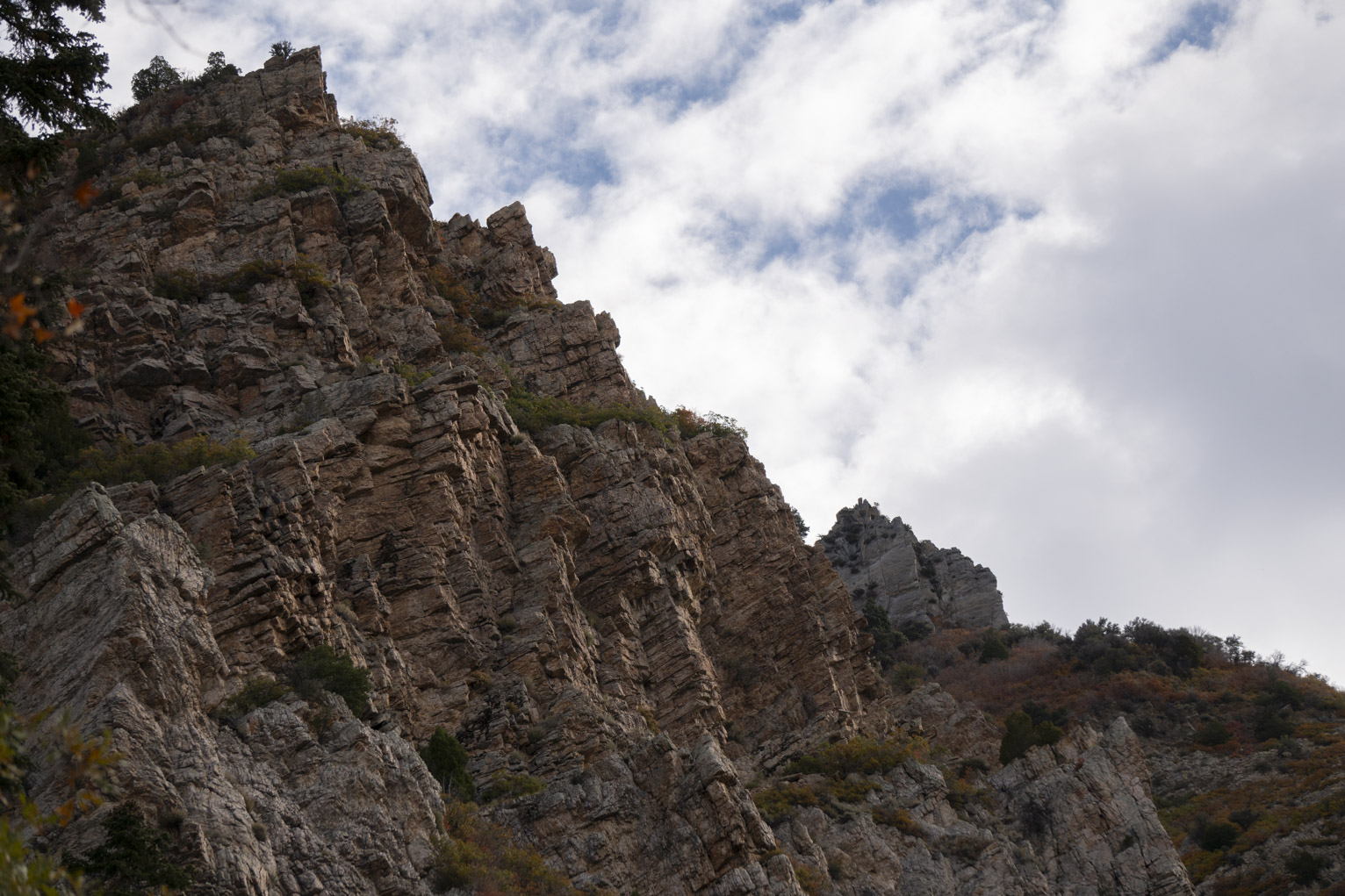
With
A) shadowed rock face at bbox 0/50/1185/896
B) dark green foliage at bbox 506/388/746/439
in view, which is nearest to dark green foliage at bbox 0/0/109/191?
shadowed rock face at bbox 0/50/1185/896

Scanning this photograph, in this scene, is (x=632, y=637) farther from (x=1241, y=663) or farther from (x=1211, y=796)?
(x=1241, y=663)

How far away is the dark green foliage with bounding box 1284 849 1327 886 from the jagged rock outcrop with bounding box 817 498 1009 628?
41905 mm

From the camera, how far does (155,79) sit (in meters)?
65.6

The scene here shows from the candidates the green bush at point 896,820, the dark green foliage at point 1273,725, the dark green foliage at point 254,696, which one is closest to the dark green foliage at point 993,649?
the dark green foliage at point 1273,725

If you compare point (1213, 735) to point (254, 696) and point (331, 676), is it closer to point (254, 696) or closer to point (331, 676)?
point (331, 676)

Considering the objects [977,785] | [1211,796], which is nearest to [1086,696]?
[1211,796]

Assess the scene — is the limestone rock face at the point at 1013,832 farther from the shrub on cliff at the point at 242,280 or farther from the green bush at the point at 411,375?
the shrub on cliff at the point at 242,280

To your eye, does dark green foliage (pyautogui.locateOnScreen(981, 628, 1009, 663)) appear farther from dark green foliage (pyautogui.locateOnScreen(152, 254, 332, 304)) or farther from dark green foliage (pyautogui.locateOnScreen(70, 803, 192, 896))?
dark green foliage (pyautogui.locateOnScreen(70, 803, 192, 896))

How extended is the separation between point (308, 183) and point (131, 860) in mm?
38513

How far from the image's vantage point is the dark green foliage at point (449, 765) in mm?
32688

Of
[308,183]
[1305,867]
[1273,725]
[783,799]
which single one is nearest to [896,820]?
[783,799]

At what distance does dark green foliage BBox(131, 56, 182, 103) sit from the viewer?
6406cm

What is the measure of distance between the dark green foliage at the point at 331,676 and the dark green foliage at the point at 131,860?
842 cm

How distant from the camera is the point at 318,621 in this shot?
1267 inches
